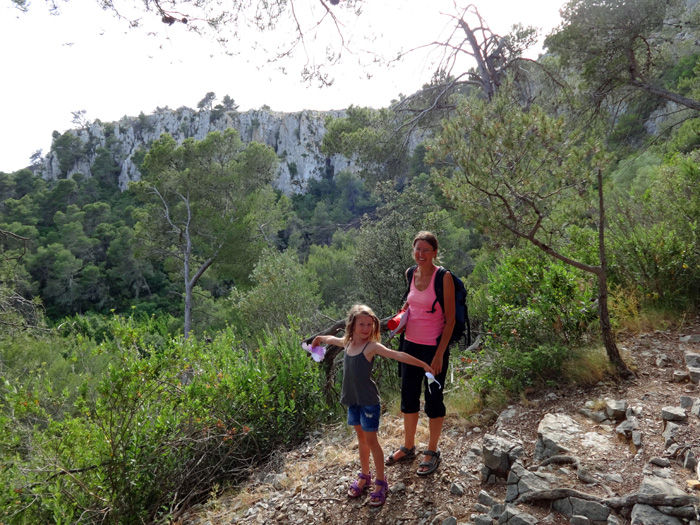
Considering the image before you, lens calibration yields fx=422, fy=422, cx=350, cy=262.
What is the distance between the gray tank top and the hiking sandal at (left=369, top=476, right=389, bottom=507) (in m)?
0.44

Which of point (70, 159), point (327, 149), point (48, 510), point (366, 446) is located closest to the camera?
point (366, 446)

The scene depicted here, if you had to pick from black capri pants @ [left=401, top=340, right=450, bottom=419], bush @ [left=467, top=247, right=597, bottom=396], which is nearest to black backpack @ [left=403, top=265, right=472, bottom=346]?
black capri pants @ [left=401, top=340, right=450, bottom=419]

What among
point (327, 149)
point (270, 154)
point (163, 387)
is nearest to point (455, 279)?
point (163, 387)

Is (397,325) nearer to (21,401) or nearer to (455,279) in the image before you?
(455,279)

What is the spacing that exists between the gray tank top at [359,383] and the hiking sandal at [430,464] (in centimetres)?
52

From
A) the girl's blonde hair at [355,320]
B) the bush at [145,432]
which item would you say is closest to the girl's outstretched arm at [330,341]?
the girl's blonde hair at [355,320]

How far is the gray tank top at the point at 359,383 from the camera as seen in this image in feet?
7.68

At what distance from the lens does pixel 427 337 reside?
250 centimetres

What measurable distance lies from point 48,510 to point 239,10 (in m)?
4.16

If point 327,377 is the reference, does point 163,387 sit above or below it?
above

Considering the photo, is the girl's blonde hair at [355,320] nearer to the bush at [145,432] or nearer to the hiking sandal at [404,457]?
the hiking sandal at [404,457]

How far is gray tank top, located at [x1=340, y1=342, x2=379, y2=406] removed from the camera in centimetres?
234

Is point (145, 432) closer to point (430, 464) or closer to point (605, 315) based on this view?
point (430, 464)

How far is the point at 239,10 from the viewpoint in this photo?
3.88 metres
